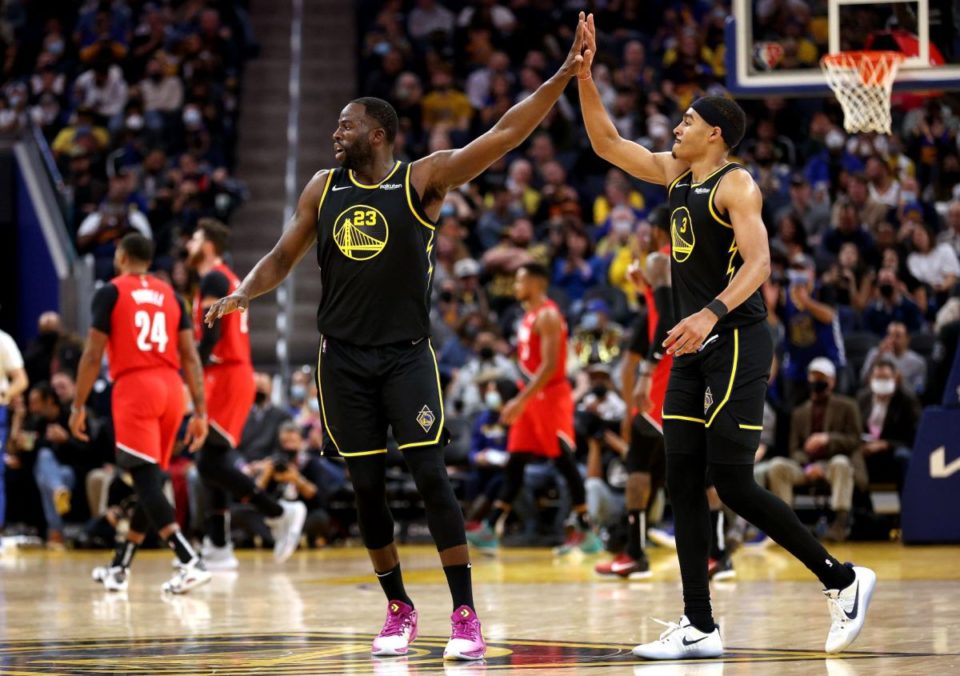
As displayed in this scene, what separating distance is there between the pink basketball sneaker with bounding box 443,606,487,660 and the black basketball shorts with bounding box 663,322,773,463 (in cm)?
107

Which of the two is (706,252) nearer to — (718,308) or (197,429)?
(718,308)

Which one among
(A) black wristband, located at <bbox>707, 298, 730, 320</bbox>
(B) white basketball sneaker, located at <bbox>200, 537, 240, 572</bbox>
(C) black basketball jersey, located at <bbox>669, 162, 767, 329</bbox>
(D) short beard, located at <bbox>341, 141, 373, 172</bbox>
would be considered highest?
(D) short beard, located at <bbox>341, 141, 373, 172</bbox>

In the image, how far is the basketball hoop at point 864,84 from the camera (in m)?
10.4

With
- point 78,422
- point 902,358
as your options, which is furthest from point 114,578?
point 902,358

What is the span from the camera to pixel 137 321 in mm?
10016

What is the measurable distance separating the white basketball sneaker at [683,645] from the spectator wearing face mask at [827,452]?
7.84m

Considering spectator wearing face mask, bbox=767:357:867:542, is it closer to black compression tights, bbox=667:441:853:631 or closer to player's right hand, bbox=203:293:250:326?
black compression tights, bbox=667:441:853:631

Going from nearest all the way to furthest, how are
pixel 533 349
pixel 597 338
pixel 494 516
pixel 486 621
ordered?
pixel 486 621 → pixel 533 349 → pixel 494 516 → pixel 597 338

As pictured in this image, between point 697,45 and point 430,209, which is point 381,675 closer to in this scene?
point 430,209

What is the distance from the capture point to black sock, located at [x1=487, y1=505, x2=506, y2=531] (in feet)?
43.7

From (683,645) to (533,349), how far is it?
681 centimetres

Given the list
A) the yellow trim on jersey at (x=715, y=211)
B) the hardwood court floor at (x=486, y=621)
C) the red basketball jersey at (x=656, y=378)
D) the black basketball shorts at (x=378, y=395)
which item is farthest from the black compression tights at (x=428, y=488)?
the red basketball jersey at (x=656, y=378)

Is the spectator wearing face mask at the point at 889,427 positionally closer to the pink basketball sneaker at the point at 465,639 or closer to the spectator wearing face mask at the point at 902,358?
the spectator wearing face mask at the point at 902,358

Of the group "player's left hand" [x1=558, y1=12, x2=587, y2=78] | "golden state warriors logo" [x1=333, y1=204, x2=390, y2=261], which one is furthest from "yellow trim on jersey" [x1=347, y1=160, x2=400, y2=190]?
"player's left hand" [x1=558, y1=12, x2=587, y2=78]
